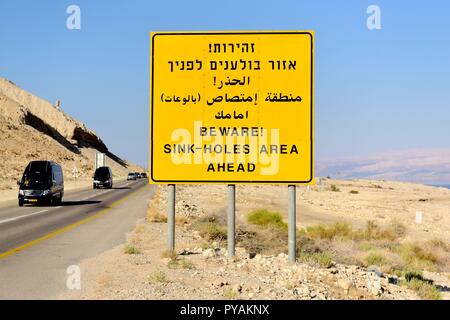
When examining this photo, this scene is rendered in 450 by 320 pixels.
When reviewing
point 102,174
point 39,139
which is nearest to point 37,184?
point 102,174

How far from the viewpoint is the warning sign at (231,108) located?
1229 cm

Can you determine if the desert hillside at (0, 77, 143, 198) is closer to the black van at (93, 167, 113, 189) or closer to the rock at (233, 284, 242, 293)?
the black van at (93, 167, 113, 189)

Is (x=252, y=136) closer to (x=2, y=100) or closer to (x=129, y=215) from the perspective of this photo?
(x=129, y=215)

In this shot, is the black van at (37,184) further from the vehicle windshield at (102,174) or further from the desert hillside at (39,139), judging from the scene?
the desert hillside at (39,139)

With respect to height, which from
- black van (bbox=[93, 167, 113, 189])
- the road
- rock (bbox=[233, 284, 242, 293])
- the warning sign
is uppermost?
the warning sign

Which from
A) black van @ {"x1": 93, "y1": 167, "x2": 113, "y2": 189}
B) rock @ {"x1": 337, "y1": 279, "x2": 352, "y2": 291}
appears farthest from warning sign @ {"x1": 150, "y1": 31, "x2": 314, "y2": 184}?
black van @ {"x1": 93, "y1": 167, "x2": 113, "y2": 189}

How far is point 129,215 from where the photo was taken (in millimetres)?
25781

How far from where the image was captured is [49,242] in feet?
52.6

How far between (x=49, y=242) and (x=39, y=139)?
105 m

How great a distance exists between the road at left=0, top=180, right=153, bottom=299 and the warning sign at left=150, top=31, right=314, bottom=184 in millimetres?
2969

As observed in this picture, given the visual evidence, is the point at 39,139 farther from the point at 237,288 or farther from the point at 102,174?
the point at 237,288

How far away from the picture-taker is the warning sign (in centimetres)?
1229

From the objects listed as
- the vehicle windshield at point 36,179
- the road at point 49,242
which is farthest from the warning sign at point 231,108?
the vehicle windshield at point 36,179

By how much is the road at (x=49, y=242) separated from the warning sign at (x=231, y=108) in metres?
2.97
